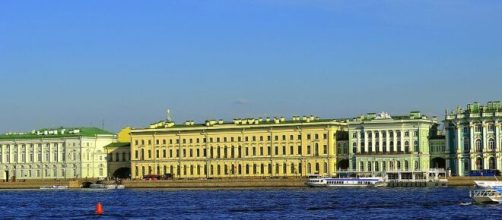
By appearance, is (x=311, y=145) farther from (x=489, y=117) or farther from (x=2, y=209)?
(x=2, y=209)

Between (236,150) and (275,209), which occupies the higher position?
(236,150)

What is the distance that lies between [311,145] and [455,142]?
17258mm

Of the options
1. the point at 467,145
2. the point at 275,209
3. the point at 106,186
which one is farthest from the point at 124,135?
the point at 275,209

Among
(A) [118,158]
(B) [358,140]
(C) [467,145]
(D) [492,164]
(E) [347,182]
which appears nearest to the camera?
(D) [492,164]

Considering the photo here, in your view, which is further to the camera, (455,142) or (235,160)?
(235,160)

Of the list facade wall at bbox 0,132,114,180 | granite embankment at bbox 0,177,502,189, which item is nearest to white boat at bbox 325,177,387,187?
granite embankment at bbox 0,177,502,189

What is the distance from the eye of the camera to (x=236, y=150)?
146875 mm

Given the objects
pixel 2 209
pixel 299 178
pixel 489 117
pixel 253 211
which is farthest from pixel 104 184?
pixel 253 211

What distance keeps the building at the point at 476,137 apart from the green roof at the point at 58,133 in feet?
166

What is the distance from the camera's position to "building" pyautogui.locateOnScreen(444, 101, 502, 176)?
129000 millimetres

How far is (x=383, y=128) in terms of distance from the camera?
139 meters

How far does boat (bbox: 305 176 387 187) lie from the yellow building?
25.6 ft

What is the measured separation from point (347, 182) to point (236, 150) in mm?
18722

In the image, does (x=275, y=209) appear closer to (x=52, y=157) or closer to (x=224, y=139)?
(x=224, y=139)
